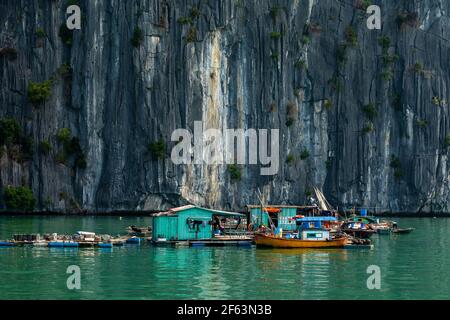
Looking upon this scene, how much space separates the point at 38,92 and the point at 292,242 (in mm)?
52910

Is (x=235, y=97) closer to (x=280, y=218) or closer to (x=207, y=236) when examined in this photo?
(x=280, y=218)

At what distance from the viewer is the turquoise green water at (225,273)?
3728 cm

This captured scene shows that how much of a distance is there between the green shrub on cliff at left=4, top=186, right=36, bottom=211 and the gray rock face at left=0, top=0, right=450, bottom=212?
2595 mm

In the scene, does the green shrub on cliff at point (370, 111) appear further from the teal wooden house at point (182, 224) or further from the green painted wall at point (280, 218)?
the teal wooden house at point (182, 224)

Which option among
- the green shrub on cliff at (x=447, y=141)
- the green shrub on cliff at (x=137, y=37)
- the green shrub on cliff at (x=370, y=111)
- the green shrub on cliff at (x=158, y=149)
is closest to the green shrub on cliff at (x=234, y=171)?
the green shrub on cliff at (x=158, y=149)

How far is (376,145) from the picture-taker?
11144 cm

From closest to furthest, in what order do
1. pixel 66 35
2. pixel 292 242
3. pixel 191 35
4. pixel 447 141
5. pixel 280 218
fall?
pixel 292 242
pixel 280 218
pixel 191 35
pixel 66 35
pixel 447 141

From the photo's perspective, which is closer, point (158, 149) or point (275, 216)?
point (275, 216)

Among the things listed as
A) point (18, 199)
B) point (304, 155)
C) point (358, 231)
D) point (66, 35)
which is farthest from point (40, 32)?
point (358, 231)

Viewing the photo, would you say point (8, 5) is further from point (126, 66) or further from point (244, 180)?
point (244, 180)

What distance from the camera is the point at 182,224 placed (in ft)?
200

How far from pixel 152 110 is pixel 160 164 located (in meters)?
6.35

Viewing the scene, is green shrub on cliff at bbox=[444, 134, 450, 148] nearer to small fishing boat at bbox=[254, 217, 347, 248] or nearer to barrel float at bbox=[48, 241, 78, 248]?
small fishing boat at bbox=[254, 217, 347, 248]

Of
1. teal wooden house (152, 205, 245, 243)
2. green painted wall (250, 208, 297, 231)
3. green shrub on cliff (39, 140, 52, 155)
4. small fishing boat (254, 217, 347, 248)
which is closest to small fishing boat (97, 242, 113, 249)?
teal wooden house (152, 205, 245, 243)
